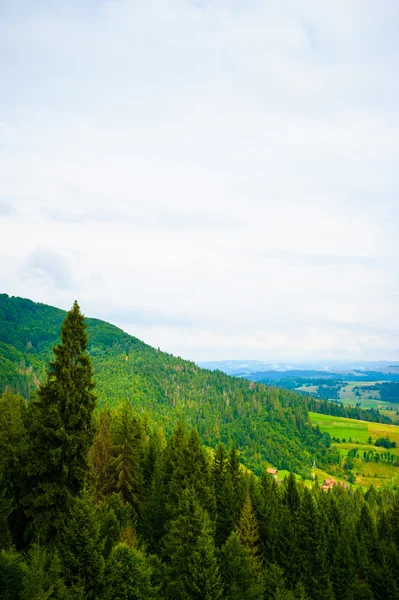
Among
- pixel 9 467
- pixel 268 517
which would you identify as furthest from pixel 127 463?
pixel 268 517

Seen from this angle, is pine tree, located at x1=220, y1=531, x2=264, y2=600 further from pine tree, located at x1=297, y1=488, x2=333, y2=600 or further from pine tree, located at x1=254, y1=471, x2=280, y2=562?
pine tree, located at x1=297, y1=488, x2=333, y2=600

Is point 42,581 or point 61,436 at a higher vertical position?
point 61,436

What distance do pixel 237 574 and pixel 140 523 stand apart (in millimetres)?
15421

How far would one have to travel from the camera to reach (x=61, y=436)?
97.0ft

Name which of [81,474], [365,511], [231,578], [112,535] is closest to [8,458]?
[112,535]

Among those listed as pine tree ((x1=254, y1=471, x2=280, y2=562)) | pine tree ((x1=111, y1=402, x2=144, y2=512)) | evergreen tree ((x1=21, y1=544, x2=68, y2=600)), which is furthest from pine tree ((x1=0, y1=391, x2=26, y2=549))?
pine tree ((x1=254, y1=471, x2=280, y2=562))

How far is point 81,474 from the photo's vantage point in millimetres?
30656

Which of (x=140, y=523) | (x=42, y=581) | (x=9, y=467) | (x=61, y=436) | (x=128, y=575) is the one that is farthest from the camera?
(x=140, y=523)

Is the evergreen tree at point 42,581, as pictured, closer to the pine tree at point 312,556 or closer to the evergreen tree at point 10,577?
the evergreen tree at point 10,577

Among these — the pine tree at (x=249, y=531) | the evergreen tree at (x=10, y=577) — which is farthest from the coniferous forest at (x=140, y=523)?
the pine tree at (x=249, y=531)

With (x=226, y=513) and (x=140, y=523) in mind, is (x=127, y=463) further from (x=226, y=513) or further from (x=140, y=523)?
(x=226, y=513)

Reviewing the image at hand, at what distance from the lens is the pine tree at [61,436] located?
29703mm

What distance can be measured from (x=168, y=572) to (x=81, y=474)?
565 inches

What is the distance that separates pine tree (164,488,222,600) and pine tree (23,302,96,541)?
1157 cm
